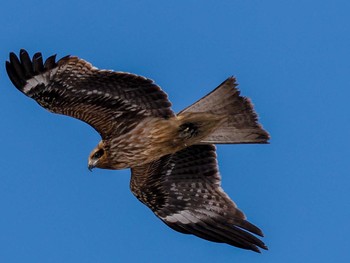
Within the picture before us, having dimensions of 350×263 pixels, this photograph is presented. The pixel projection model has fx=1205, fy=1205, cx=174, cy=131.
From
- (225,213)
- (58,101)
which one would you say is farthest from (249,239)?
(58,101)

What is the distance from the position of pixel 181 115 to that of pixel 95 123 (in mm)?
1181

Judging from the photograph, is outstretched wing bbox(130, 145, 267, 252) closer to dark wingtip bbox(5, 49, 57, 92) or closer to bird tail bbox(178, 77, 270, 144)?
bird tail bbox(178, 77, 270, 144)

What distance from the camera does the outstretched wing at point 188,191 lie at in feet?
56.0

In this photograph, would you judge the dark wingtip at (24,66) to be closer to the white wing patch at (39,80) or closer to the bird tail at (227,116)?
the white wing patch at (39,80)

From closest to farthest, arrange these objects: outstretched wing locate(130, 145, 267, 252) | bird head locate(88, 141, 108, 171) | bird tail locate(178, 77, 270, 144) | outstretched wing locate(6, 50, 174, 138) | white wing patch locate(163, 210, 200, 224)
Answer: outstretched wing locate(6, 50, 174, 138), bird tail locate(178, 77, 270, 144), bird head locate(88, 141, 108, 171), outstretched wing locate(130, 145, 267, 252), white wing patch locate(163, 210, 200, 224)

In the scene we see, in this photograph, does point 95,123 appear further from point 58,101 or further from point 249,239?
point 249,239

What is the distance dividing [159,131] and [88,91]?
1139mm

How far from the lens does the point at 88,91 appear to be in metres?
16.1

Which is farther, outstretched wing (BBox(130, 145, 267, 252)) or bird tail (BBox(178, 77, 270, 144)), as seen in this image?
outstretched wing (BBox(130, 145, 267, 252))

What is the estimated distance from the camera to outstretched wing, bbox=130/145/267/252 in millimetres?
17078

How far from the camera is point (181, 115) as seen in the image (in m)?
16.4

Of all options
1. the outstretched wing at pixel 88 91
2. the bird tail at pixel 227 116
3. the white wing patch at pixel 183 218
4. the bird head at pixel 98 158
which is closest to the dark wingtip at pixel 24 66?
the outstretched wing at pixel 88 91

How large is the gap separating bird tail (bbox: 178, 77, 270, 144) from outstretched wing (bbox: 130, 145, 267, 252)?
0.69 metres

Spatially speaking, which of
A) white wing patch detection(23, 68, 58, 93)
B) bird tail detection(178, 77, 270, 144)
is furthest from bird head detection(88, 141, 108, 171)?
white wing patch detection(23, 68, 58, 93)
